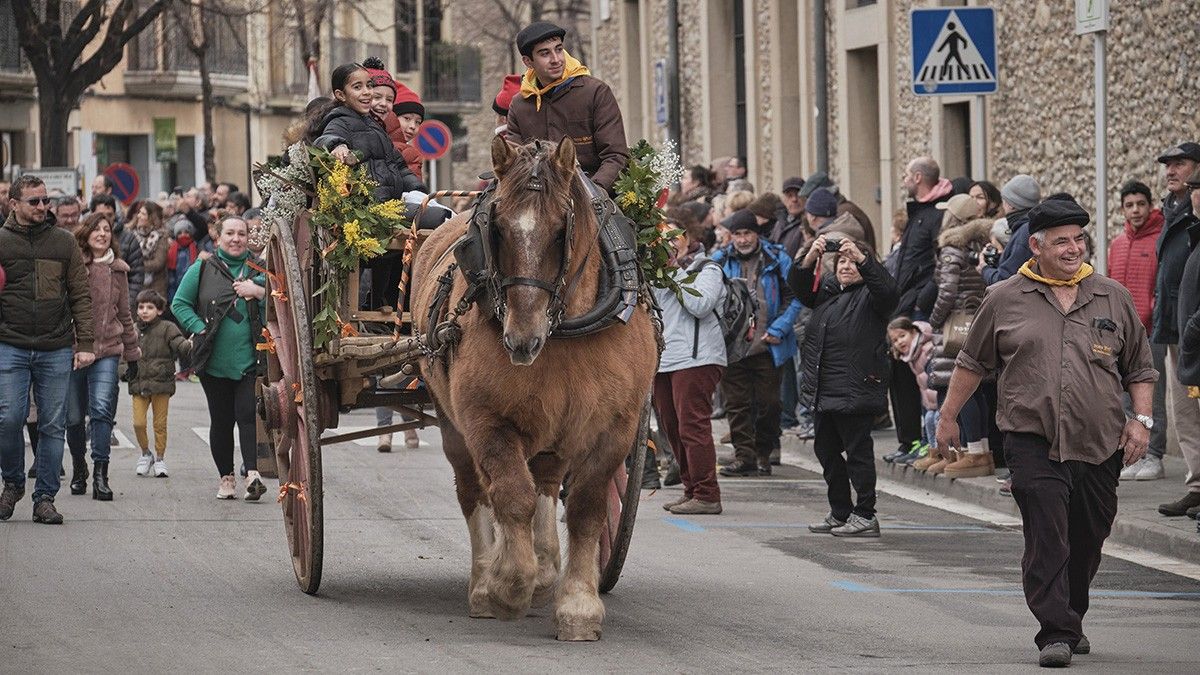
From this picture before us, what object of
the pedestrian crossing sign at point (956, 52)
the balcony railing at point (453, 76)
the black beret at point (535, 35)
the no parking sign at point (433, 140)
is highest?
the balcony railing at point (453, 76)

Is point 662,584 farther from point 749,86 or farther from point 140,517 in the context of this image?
point 749,86

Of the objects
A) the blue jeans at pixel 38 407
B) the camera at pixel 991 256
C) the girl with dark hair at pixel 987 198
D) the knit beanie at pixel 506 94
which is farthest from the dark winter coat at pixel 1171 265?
the blue jeans at pixel 38 407

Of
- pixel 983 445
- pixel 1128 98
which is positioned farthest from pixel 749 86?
pixel 983 445

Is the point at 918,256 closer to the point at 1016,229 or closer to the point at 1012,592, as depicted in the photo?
the point at 1016,229

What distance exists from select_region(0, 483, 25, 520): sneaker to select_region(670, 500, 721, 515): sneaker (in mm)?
4058

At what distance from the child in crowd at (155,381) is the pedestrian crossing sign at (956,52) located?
5710mm

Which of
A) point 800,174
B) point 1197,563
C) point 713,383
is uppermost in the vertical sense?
point 800,174

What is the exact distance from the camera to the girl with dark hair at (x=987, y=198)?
626 inches

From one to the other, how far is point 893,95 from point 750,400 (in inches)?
320

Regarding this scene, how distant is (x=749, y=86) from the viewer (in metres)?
28.8

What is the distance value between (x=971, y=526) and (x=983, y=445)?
190 centimetres

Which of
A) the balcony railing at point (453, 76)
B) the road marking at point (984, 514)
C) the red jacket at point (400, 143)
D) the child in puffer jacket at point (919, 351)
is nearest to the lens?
the red jacket at point (400, 143)

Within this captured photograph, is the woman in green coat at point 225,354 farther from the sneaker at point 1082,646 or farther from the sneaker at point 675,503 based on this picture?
the sneaker at point 1082,646

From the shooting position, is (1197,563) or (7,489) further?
(7,489)
